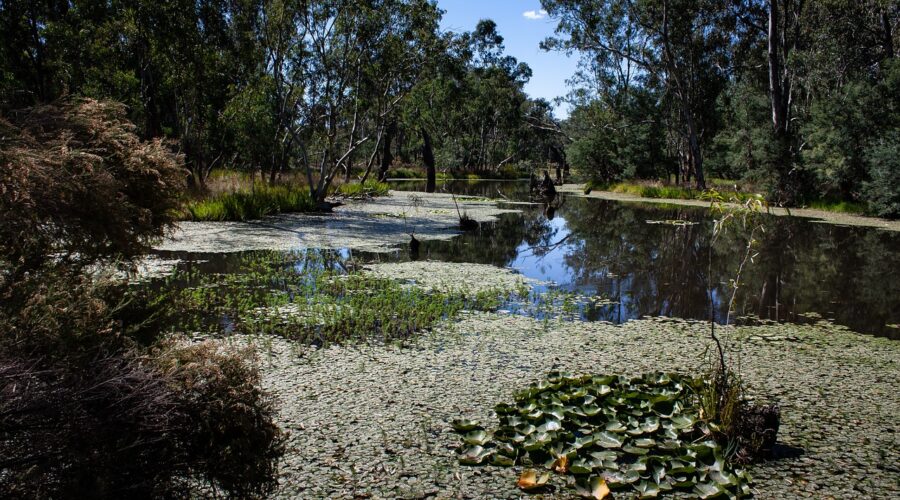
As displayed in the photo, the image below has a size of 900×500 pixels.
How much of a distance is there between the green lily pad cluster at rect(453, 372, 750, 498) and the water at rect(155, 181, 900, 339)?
1.59 m

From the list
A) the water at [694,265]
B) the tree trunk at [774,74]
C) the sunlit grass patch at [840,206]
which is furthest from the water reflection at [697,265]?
the tree trunk at [774,74]

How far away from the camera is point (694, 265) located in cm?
1173

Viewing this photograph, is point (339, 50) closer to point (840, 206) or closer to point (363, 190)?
point (363, 190)

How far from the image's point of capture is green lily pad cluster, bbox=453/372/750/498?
350cm

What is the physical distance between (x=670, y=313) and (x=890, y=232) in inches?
493

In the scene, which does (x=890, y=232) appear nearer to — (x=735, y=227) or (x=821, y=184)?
(x=735, y=227)

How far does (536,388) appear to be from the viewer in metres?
4.68

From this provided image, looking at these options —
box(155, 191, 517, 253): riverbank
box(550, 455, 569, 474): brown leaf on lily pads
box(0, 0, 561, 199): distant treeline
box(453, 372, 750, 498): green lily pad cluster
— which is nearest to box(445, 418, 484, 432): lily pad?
box(453, 372, 750, 498): green lily pad cluster

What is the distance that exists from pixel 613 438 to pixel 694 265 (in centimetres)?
867

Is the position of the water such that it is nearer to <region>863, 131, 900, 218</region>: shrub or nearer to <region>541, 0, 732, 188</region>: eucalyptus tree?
<region>863, 131, 900, 218</region>: shrub

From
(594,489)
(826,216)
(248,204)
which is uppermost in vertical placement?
(248,204)

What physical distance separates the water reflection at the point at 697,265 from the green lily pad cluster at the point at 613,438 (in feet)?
3.80

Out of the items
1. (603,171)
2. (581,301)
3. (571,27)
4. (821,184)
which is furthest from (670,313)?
(603,171)

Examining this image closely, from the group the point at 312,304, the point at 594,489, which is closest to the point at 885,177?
the point at 312,304
